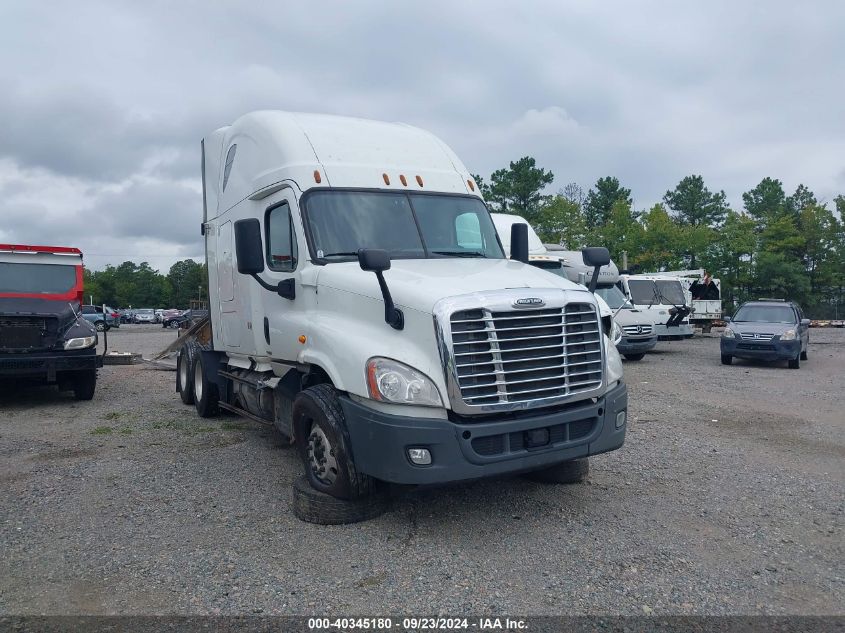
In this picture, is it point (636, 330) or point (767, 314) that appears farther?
point (767, 314)

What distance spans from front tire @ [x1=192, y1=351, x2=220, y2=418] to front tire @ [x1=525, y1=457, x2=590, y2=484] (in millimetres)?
4863

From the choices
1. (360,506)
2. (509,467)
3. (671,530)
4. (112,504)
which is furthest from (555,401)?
(112,504)

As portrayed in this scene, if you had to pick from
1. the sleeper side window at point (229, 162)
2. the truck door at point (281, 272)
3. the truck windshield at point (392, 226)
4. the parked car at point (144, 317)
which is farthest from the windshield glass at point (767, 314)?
the parked car at point (144, 317)

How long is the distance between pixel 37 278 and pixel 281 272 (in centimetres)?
752

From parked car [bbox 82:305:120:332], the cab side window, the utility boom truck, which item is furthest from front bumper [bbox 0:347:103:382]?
parked car [bbox 82:305:120:332]

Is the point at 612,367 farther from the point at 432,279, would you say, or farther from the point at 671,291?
the point at 671,291

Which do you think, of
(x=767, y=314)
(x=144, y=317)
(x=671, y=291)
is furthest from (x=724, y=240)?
(x=144, y=317)

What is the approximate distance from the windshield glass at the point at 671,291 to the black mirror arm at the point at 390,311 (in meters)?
20.9

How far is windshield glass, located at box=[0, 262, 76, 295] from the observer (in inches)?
430

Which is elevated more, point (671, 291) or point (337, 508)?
point (671, 291)

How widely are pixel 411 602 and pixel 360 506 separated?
4.00ft

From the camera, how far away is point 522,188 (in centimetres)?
4997

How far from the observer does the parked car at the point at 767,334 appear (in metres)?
15.5

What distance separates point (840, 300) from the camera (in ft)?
170
